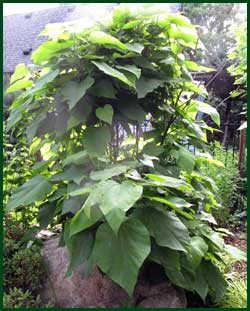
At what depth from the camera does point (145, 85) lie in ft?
5.04

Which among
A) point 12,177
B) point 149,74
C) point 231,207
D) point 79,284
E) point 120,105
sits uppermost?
point 149,74

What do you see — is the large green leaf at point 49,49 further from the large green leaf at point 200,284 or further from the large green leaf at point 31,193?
the large green leaf at point 200,284

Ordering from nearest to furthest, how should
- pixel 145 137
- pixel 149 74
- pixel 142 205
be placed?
1. pixel 142 205
2. pixel 149 74
3. pixel 145 137

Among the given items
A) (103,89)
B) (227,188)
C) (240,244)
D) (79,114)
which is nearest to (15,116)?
(79,114)

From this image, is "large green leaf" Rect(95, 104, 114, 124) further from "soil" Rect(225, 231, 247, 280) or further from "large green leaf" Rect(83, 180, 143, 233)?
"soil" Rect(225, 231, 247, 280)

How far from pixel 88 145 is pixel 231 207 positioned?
248 cm

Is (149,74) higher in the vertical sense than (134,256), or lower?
higher

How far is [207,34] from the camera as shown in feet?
36.7

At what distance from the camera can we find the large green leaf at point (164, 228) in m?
1.37

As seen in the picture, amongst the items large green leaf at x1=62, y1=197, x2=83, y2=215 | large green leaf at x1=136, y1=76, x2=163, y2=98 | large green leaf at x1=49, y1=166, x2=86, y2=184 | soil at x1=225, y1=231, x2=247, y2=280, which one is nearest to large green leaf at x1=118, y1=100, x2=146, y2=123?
large green leaf at x1=136, y1=76, x2=163, y2=98

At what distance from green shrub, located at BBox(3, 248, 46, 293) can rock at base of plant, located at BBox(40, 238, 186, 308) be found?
0.19ft

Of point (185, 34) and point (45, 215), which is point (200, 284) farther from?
point (185, 34)

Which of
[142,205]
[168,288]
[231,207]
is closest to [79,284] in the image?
[168,288]

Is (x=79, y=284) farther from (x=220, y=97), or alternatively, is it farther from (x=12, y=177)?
(x=220, y=97)
